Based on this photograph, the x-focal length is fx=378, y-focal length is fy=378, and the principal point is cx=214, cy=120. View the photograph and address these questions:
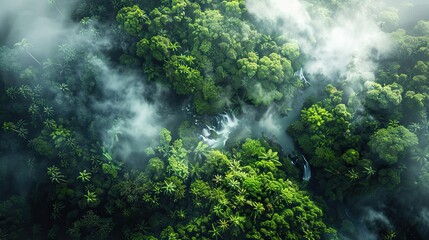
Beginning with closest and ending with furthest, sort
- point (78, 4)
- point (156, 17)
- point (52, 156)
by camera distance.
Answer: point (52, 156)
point (156, 17)
point (78, 4)

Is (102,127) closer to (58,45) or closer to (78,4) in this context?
(58,45)

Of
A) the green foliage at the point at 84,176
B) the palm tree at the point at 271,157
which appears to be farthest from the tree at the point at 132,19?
the palm tree at the point at 271,157

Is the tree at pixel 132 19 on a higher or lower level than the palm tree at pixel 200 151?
higher

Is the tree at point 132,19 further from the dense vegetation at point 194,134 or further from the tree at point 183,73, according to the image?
the tree at point 183,73

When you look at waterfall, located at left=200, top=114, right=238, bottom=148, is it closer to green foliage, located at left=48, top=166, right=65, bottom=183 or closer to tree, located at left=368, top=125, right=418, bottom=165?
green foliage, located at left=48, top=166, right=65, bottom=183

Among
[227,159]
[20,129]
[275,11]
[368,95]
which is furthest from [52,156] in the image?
[368,95]
